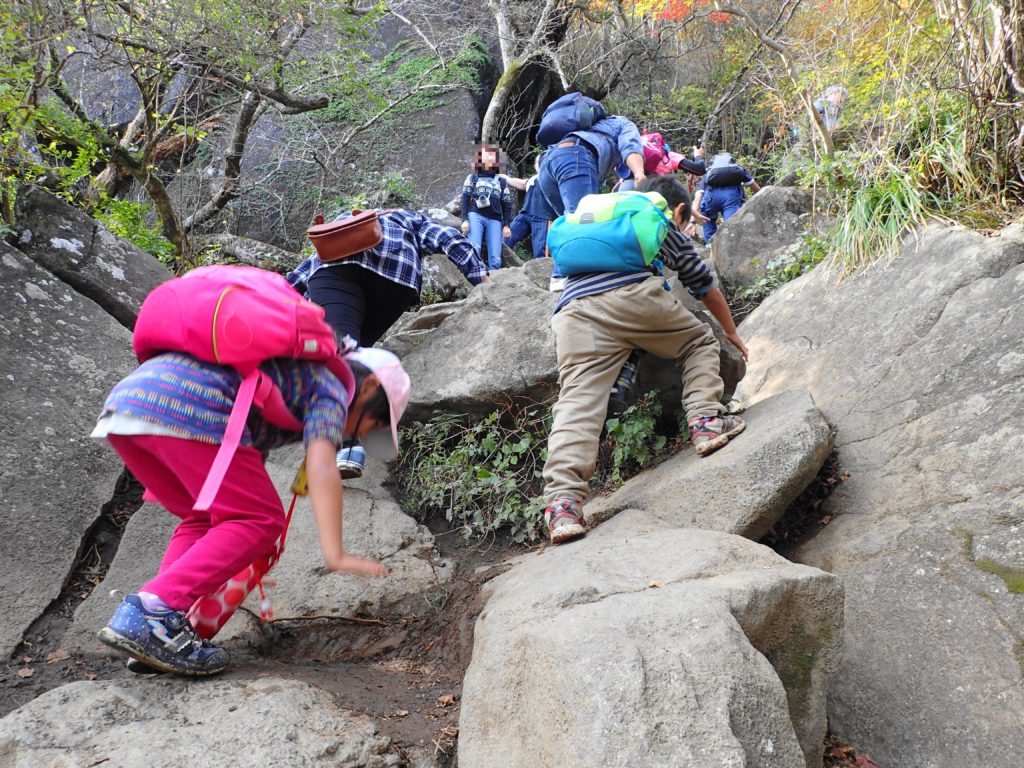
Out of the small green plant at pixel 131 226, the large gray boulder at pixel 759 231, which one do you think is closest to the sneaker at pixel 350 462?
the small green plant at pixel 131 226

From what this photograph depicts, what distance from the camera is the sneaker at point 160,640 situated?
2154 mm

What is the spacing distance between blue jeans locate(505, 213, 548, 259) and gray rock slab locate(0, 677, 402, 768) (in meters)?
6.40

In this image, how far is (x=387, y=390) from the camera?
8.09 feet

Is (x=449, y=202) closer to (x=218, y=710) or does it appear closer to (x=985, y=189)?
(x=985, y=189)

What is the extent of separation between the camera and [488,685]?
2080 millimetres

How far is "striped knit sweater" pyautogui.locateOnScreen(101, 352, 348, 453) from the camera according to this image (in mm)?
2191

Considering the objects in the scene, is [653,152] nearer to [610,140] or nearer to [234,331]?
[610,140]

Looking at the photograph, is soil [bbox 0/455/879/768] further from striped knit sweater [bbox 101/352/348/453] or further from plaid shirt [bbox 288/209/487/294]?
plaid shirt [bbox 288/209/487/294]

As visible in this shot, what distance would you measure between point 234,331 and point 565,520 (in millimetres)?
1547

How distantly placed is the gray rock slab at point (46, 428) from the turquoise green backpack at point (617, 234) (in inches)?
94.2

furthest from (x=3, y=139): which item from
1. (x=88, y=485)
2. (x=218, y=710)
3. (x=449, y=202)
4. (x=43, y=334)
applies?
(x=449, y=202)

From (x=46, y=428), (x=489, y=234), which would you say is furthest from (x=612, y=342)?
(x=489, y=234)

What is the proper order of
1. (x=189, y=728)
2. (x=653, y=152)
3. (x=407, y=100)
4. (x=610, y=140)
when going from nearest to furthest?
(x=189, y=728) → (x=610, y=140) → (x=653, y=152) → (x=407, y=100)

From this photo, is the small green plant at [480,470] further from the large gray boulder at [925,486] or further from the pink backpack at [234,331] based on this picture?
the pink backpack at [234,331]
